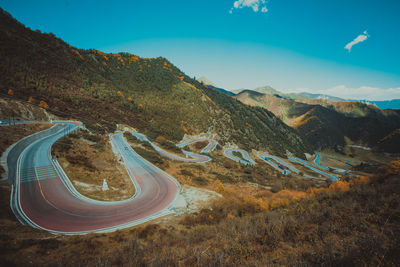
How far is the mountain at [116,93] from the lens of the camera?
49469mm

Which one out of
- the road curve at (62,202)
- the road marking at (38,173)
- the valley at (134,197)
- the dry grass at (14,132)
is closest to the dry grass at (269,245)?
the valley at (134,197)

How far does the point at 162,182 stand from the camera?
2653cm

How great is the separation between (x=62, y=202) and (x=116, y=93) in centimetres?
7288

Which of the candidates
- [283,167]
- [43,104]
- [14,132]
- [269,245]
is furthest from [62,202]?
[283,167]

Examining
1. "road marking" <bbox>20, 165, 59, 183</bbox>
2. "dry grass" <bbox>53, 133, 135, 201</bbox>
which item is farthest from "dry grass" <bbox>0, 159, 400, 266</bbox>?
"road marking" <bbox>20, 165, 59, 183</bbox>

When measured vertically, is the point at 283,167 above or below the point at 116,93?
below

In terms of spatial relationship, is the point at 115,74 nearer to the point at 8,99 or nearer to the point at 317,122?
the point at 8,99

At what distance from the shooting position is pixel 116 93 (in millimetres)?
79312

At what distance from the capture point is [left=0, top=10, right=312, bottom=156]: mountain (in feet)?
162

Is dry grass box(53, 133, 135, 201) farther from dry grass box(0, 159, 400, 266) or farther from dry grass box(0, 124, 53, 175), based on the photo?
dry grass box(0, 159, 400, 266)

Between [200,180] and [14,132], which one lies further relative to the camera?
[200,180]

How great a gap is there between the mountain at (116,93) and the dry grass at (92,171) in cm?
1696

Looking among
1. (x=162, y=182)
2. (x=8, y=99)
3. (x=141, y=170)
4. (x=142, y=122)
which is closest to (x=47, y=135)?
(x=8, y=99)

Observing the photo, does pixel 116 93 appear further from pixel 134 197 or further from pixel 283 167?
pixel 283 167
